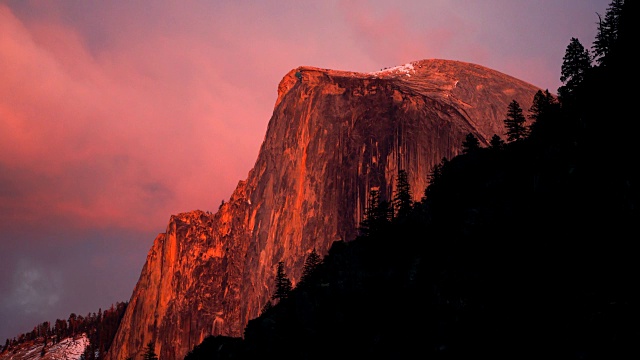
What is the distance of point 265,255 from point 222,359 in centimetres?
3762

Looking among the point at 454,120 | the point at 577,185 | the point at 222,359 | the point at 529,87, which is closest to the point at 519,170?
the point at 577,185

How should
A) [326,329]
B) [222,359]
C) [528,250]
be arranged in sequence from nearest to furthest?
[528,250] → [326,329] → [222,359]

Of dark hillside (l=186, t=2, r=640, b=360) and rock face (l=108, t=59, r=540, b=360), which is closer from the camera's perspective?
dark hillside (l=186, t=2, r=640, b=360)

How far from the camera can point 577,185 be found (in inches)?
1572

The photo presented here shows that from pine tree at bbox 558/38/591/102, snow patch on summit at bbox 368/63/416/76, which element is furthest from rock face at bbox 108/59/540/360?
pine tree at bbox 558/38/591/102

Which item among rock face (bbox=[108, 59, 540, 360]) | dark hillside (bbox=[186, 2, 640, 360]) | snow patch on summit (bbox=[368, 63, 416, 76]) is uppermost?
snow patch on summit (bbox=[368, 63, 416, 76])

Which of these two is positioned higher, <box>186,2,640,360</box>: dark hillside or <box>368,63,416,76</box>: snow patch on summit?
<box>368,63,416,76</box>: snow patch on summit

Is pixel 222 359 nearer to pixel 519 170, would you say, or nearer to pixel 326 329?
pixel 326 329

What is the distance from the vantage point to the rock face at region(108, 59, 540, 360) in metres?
106

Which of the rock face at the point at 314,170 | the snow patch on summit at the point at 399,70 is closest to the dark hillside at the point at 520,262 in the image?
the rock face at the point at 314,170

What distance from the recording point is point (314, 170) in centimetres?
11000

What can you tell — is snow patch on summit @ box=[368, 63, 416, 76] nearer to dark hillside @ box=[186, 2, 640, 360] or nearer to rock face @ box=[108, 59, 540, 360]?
rock face @ box=[108, 59, 540, 360]

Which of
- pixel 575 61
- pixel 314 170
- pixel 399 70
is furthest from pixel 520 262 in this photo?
pixel 399 70

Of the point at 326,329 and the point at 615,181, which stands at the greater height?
the point at 615,181
